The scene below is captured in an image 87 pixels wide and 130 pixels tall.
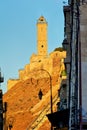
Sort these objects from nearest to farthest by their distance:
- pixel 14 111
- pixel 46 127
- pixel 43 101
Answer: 1. pixel 46 127
2. pixel 43 101
3. pixel 14 111

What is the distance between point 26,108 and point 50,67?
45.6ft

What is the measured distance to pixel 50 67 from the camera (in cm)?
19000

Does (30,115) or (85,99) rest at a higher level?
(85,99)

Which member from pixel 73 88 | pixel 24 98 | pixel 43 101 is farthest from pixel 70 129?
pixel 24 98

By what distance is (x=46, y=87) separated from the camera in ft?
622

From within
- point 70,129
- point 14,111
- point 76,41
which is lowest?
point 14,111

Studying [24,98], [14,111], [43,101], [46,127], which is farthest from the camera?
[24,98]

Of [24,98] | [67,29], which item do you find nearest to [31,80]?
[24,98]

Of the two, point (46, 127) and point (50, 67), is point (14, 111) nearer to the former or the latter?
point (50, 67)

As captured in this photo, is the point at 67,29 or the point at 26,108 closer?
the point at 67,29

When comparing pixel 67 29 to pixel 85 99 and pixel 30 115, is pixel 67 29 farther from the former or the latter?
pixel 30 115

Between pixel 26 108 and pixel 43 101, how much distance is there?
73.6 ft

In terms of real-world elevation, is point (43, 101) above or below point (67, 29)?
below

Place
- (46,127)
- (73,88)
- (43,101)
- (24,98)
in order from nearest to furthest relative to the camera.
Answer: (73,88), (46,127), (43,101), (24,98)
